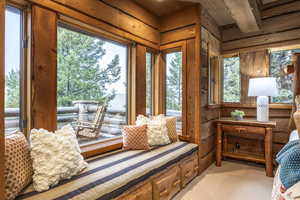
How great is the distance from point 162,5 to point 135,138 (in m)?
2.12

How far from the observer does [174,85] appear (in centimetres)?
317

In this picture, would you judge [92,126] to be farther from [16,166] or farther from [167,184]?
[167,184]

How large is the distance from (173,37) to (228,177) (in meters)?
2.43

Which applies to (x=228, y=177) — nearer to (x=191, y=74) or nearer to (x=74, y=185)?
(x=191, y=74)

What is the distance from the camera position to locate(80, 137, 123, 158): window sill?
1.99m

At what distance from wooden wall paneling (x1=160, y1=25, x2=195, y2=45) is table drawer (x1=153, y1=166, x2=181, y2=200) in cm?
203

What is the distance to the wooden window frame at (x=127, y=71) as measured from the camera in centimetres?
196

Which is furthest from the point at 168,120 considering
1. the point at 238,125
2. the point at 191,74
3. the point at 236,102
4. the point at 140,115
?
the point at 236,102

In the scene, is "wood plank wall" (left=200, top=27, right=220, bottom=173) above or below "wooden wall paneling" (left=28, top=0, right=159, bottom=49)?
below

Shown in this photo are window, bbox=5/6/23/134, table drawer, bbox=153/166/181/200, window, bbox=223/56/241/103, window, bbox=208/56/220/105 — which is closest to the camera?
window, bbox=5/6/23/134

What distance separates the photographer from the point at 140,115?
2.63 meters

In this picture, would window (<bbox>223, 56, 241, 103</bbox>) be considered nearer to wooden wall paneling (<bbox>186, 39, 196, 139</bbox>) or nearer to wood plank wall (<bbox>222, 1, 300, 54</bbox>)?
wood plank wall (<bbox>222, 1, 300, 54</bbox>)

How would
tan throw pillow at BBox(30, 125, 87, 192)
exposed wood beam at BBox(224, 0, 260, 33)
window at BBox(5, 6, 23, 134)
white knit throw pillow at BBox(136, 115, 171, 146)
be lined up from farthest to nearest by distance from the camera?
white knit throw pillow at BBox(136, 115, 171, 146) < exposed wood beam at BBox(224, 0, 260, 33) < window at BBox(5, 6, 23, 134) < tan throw pillow at BBox(30, 125, 87, 192)

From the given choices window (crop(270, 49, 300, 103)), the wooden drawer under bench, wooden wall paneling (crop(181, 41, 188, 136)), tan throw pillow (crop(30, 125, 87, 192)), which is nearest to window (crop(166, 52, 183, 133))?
wooden wall paneling (crop(181, 41, 188, 136))
